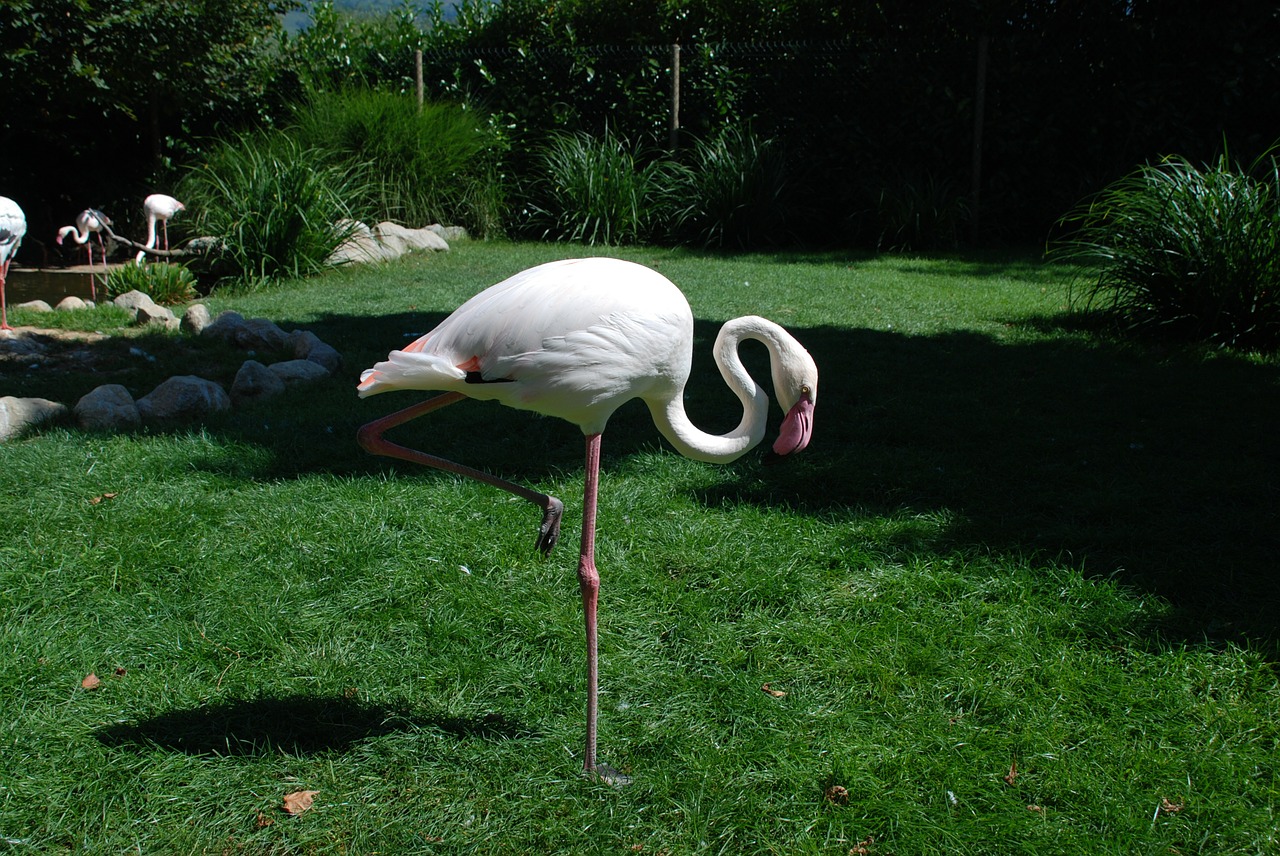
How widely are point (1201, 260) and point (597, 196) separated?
6939 millimetres

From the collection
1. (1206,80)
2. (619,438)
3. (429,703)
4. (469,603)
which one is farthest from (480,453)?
(1206,80)

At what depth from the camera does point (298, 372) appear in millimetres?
5754

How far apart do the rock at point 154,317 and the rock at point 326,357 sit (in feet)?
6.88

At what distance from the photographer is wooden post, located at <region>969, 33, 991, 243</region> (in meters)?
11.1

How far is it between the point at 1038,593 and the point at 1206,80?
32.4 feet

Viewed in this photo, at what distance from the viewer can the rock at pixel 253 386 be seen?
18.0ft

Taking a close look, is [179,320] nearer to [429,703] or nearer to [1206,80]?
[429,703]

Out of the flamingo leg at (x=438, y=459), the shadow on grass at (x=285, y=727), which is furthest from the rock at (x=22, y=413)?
the flamingo leg at (x=438, y=459)

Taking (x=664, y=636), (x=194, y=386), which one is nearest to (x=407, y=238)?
(x=194, y=386)

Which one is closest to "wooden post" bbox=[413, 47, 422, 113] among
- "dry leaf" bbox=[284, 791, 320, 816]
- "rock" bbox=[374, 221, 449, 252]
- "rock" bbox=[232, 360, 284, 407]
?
"rock" bbox=[374, 221, 449, 252]

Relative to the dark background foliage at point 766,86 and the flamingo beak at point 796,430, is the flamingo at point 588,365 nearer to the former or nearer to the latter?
the flamingo beak at point 796,430

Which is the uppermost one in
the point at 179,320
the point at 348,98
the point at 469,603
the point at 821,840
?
the point at 348,98

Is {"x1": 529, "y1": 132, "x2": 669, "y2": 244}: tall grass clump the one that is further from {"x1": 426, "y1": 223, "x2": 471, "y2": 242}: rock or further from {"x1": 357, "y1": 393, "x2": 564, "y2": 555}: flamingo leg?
{"x1": 357, "y1": 393, "x2": 564, "y2": 555}: flamingo leg

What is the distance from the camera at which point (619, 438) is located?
4898mm
